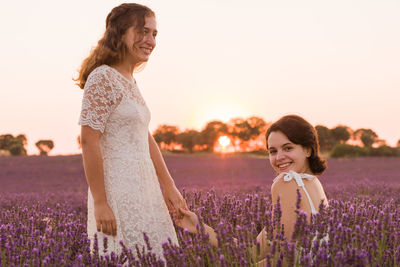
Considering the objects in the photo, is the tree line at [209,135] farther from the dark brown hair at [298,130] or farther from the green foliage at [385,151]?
the dark brown hair at [298,130]

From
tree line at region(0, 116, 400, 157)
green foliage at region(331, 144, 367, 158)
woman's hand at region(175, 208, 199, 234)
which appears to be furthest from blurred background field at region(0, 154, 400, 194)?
tree line at region(0, 116, 400, 157)

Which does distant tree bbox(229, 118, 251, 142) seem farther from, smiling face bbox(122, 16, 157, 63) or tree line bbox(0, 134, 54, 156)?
smiling face bbox(122, 16, 157, 63)

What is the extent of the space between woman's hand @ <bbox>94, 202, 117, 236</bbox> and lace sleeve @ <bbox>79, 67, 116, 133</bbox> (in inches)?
15.6

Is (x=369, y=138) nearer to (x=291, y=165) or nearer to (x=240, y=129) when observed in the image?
(x=240, y=129)

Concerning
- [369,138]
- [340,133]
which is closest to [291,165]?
[369,138]

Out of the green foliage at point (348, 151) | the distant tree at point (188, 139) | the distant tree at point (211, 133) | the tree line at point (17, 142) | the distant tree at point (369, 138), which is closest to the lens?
the green foliage at point (348, 151)

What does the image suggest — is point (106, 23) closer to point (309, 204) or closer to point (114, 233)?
point (114, 233)

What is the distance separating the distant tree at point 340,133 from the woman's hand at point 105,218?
59967mm

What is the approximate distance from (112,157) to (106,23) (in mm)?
831

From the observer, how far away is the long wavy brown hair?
2.35 meters

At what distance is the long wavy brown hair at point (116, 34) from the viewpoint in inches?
92.4

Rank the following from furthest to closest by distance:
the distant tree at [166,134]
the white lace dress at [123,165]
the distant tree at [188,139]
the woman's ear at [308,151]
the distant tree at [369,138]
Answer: the distant tree at [188,139] → the distant tree at [166,134] → the distant tree at [369,138] → the woman's ear at [308,151] → the white lace dress at [123,165]

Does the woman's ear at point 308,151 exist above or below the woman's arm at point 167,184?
above

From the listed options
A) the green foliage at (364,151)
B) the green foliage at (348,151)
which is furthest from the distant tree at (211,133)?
the green foliage at (364,151)
